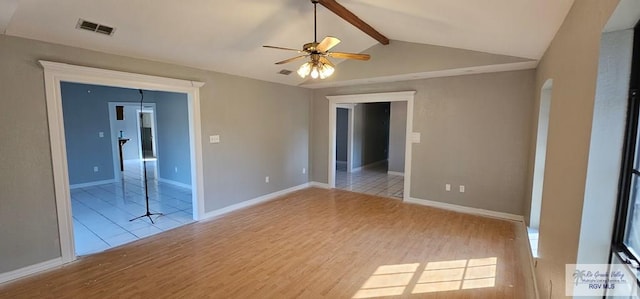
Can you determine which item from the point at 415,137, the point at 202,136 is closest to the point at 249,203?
the point at 202,136

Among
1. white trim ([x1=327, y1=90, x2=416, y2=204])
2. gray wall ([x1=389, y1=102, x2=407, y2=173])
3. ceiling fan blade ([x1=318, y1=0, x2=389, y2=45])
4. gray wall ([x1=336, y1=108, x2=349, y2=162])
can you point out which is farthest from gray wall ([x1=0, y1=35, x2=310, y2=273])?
gray wall ([x1=336, y1=108, x2=349, y2=162])

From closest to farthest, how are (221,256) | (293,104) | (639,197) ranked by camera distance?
(639,197), (221,256), (293,104)

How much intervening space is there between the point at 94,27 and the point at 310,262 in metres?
3.28

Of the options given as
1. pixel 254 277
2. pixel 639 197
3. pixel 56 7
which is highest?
pixel 56 7

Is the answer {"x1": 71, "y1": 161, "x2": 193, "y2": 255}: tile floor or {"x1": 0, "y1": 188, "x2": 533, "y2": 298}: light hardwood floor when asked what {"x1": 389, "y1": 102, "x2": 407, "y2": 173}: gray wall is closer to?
{"x1": 0, "y1": 188, "x2": 533, "y2": 298}: light hardwood floor

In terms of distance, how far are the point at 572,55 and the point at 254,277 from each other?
3.13 m

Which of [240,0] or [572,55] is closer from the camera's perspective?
[572,55]

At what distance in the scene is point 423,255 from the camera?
10.4ft

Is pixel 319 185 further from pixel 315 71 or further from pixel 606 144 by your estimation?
pixel 606 144

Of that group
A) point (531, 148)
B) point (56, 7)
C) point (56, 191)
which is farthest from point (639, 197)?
point (56, 191)

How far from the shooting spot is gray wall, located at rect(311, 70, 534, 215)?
13.4 ft

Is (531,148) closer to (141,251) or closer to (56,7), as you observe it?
(141,251)

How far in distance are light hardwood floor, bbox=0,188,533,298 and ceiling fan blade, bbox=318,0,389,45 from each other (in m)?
2.79

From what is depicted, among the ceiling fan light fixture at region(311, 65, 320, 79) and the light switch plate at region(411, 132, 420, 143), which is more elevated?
the ceiling fan light fixture at region(311, 65, 320, 79)
